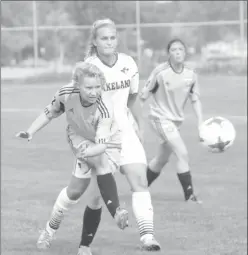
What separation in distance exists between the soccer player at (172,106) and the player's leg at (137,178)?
343cm

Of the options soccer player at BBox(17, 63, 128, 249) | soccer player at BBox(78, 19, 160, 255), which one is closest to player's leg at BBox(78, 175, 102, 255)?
soccer player at BBox(78, 19, 160, 255)

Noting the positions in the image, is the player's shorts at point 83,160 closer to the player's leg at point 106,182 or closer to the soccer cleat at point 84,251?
the player's leg at point 106,182

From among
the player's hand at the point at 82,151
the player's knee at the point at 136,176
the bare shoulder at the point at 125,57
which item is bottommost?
the player's knee at the point at 136,176

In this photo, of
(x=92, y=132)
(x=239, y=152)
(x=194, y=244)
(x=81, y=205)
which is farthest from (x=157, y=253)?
(x=239, y=152)

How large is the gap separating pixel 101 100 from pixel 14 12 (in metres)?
29.8

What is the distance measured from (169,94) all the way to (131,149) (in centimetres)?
380

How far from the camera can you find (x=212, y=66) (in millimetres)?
34469

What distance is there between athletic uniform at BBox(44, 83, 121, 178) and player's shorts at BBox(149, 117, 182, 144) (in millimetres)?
3763

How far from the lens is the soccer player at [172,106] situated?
9664mm

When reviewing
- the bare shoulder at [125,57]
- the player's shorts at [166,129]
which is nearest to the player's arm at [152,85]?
the player's shorts at [166,129]

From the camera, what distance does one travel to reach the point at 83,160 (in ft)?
19.0

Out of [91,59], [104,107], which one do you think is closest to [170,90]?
[91,59]

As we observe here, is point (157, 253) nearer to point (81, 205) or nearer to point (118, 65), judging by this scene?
point (118, 65)

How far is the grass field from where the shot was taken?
6.95 m
